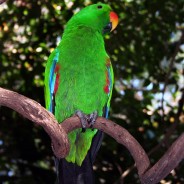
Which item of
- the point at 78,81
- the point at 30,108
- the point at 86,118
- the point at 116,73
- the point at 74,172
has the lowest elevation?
the point at 116,73

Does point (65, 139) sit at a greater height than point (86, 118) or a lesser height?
greater

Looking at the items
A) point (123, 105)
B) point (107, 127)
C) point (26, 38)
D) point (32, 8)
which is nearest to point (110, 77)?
point (107, 127)

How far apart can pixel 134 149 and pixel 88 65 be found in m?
0.84

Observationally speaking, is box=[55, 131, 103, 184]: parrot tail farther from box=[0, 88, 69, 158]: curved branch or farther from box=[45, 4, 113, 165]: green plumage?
box=[0, 88, 69, 158]: curved branch

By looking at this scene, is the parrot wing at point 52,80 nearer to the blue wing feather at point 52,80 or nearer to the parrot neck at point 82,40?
the blue wing feather at point 52,80

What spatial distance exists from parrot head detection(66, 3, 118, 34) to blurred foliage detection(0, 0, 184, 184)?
69 cm

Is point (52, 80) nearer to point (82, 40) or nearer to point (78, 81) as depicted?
point (78, 81)

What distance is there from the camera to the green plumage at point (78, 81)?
2.67 metres

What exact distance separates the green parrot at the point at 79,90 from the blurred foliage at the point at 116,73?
3.72 ft

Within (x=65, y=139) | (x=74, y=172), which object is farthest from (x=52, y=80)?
(x=65, y=139)

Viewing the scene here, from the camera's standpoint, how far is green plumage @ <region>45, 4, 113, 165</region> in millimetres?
2668

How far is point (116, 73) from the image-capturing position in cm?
418

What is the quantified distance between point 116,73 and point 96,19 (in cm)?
113

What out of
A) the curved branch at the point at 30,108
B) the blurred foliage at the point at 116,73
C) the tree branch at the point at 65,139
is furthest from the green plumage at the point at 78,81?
the blurred foliage at the point at 116,73
